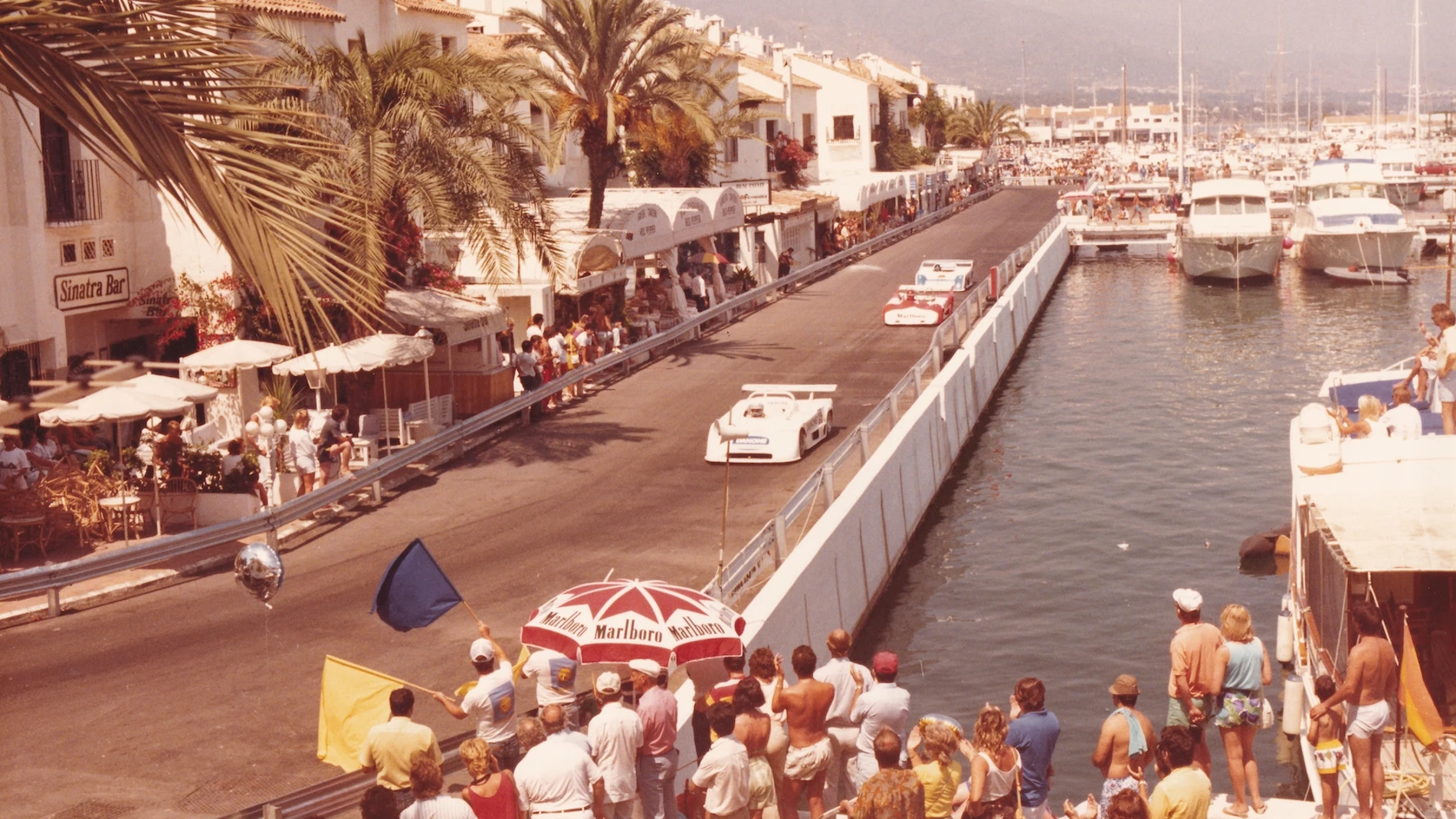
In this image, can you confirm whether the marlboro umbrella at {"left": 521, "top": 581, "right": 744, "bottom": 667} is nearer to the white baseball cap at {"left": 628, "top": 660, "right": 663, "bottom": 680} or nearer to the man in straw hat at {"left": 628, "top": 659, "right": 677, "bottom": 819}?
the white baseball cap at {"left": 628, "top": 660, "right": 663, "bottom": 680}

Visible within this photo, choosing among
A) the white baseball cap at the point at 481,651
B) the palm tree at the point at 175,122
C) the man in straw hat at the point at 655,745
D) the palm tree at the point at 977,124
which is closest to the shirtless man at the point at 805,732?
the man in straw hat at the point at 655,745

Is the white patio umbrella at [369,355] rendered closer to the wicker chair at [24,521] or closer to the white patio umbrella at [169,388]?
the white patio umbrella at [169,388]

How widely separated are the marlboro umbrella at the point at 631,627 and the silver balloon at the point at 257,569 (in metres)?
3.47

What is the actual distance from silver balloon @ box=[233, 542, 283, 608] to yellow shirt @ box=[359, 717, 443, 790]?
5415 millimetres

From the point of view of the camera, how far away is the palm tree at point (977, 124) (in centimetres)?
13000

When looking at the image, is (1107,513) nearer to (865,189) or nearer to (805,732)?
(805,732)

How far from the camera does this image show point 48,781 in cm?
1237

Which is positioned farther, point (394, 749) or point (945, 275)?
point (945, 275)

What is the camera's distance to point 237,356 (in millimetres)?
22672

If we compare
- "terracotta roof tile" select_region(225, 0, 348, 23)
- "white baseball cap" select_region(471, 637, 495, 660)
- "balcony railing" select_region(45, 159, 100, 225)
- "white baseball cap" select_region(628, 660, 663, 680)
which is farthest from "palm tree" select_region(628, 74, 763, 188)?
"white baseball cap" select_region(471, 637, 495, 660)

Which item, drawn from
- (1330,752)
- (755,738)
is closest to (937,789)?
(755,738)

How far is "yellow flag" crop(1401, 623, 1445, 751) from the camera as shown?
11.1 metres

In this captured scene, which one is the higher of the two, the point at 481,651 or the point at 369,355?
the point at 369,355

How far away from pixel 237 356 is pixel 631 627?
1233cm
